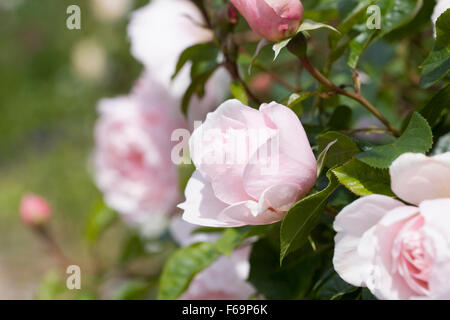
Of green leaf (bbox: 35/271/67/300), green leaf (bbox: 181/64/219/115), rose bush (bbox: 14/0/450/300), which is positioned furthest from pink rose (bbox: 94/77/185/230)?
green leaf (bbox: 181/64/219/115)

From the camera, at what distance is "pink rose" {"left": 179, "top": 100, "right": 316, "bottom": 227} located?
0.36m

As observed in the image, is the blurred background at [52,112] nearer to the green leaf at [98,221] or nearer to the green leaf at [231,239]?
the green leaf at [98,221]

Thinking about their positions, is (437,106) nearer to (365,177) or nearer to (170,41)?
(365,177)

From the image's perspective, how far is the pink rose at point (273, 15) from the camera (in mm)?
392

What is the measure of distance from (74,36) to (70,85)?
1.26 feet

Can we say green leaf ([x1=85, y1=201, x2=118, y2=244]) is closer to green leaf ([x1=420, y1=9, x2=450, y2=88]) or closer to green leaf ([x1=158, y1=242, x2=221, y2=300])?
green leaf ([x1=158, y1=242, x2=221, y2=300])

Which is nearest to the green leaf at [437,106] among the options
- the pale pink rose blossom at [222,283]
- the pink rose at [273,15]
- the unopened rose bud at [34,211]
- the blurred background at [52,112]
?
the pink rose at [273,15]

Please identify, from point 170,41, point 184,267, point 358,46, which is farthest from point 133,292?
point 358,46

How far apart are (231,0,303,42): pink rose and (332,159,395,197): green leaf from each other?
0.33 ft

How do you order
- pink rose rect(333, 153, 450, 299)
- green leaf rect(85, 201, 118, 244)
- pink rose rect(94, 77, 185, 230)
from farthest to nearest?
green leaf rect(85, 201, 118, 244) → pink rose rect(94, 77, 185, 230) → pink rose rect(333, 153, 450, 299)

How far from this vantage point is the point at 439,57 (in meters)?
0.41

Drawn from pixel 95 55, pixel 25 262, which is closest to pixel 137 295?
pixel 25 262

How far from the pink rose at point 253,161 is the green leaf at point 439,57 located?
106 mm
